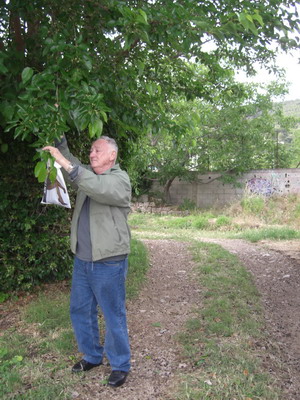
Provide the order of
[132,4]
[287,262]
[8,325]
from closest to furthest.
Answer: [132,4] → [8,325] → [287,262]

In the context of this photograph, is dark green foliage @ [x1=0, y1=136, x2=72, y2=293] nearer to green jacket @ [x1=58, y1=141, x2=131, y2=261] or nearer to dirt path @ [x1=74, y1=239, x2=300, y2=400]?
dirt path @ [x1=74, y1=239, x2=300, y2=400]

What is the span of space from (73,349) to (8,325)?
107 centimetres

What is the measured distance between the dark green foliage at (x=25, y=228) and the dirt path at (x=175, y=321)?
1.25 meters

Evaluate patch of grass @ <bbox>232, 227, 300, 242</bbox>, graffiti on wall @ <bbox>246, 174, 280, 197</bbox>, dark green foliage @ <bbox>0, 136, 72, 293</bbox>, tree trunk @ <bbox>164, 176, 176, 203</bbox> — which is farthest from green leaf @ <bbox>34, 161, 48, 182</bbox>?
tree trunk @ <bbox>164, 176, 176, 203</bbox>

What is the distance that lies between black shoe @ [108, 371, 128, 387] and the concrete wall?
1267cm

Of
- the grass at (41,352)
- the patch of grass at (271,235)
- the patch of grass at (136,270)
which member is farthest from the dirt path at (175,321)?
the patch of grass at (271,235)

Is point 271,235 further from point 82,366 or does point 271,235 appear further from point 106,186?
point 106,186

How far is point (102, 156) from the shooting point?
10.4 feet

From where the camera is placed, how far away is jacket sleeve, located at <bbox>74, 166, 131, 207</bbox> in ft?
9.37

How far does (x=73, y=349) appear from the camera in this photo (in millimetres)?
3787

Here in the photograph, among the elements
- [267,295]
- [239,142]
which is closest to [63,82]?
[267,295]

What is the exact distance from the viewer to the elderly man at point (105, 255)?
10.0 ft

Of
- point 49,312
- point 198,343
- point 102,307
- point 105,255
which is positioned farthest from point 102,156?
point 49,312

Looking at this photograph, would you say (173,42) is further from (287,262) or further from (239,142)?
(239,142)
